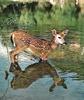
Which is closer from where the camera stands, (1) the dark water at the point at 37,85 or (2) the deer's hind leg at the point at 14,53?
Answer: (1) the dark water at the point at 37,85

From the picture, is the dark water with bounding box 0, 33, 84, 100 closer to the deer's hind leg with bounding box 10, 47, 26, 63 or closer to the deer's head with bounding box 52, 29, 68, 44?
the deer's hind leg with bounding box 10, 47, 26, 63

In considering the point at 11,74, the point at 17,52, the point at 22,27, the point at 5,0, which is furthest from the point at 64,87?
the point at 5,0

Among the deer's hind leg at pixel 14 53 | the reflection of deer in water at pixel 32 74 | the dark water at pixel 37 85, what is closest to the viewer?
the dark water at pixel 37 85

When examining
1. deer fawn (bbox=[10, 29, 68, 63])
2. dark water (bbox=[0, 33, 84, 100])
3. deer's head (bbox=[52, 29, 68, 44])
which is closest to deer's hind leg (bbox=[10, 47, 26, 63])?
deer fawn (bbox=[10, 29, 68, 63])

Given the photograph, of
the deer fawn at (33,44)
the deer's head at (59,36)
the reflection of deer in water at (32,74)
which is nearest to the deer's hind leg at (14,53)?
the deer fawn at (33,44)

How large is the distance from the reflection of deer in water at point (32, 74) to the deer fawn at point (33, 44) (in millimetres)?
355

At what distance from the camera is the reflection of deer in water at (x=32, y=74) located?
12039 mm

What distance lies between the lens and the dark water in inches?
436

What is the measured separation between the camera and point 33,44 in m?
14.1

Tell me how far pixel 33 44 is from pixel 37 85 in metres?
2.36

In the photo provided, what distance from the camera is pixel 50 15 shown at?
26.8m

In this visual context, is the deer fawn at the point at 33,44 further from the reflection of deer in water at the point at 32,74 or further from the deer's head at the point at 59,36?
the reflection of deer in water at the point at 32,74

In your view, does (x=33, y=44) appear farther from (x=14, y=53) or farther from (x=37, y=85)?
(x=37, y=85)

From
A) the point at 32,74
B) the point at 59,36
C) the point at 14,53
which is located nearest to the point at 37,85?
the point at 32,74
